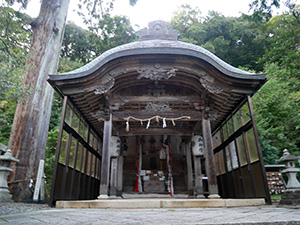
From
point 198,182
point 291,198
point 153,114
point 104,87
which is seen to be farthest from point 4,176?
point 291,198

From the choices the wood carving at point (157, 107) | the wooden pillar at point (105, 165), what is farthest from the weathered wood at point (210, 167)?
the wooden pillar at point (105, 165)

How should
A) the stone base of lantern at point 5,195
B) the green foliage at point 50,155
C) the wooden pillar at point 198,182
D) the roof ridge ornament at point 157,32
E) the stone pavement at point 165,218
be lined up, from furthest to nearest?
1. the green foliage at point 50,155
2. the roof ridge ornament at point 157,32
3. the wooden pillar at point 198,182
4. the stone base of lantern at point 5,195
5. the stone pavement at point 165,218

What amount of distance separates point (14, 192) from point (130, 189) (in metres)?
7.00

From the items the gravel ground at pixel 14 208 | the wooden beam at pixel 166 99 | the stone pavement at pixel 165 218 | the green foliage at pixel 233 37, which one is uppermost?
the green foliage at pixel 233 37

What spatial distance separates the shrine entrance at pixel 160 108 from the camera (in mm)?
6969

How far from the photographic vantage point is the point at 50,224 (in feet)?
8.51

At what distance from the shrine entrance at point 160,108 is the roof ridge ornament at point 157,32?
42mm

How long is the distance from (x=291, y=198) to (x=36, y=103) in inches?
355

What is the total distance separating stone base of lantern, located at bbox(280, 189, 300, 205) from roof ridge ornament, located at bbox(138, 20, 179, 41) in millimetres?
6753

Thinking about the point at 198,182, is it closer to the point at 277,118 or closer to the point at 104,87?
the point at 104,87

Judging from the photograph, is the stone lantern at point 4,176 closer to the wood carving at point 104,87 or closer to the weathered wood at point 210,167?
the wood carving at point 104,87

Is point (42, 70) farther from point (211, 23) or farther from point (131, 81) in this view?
point (211, 23)

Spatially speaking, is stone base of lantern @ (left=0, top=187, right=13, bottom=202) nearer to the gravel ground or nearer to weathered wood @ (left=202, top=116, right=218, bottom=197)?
the gravel ground

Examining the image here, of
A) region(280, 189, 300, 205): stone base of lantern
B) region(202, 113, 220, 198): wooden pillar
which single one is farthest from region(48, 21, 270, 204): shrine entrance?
region(280, 189, 300, 205): stone base of lantern
